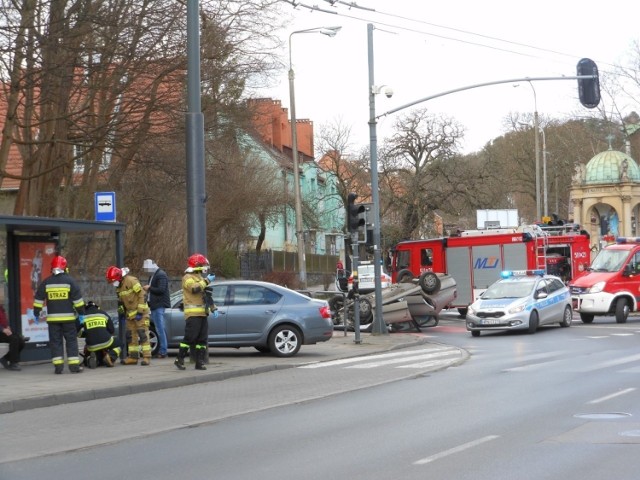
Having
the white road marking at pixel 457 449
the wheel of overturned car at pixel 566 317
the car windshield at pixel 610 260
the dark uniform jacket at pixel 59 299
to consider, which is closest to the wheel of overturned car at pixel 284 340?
the dark uniform jacket at pixel 59 299

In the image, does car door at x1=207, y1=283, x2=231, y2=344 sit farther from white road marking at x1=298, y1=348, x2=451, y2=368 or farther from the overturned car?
the overturned car

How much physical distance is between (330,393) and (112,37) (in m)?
9.92

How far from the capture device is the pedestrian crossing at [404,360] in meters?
18.0

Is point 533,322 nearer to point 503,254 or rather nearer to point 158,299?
point 503,254

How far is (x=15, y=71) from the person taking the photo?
60.9ft

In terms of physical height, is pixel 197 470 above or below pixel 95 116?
below

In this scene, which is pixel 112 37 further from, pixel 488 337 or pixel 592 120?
pixel 592 120

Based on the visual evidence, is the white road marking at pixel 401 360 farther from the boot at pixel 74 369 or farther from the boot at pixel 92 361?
the boot at pixel 74 369

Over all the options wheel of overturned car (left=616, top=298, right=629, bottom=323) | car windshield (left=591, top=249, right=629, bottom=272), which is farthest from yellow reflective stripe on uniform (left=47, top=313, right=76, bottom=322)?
car windshield (left=591, top=249, right=629, bottom=272)

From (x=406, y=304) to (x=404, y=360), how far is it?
8741 millimetres

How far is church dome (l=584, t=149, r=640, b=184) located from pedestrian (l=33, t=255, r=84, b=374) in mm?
45533

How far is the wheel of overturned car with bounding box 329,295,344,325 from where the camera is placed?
2925 centimetres

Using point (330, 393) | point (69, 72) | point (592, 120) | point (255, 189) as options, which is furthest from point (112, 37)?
point (592, 120)

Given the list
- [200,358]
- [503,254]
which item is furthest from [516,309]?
[200,358]
